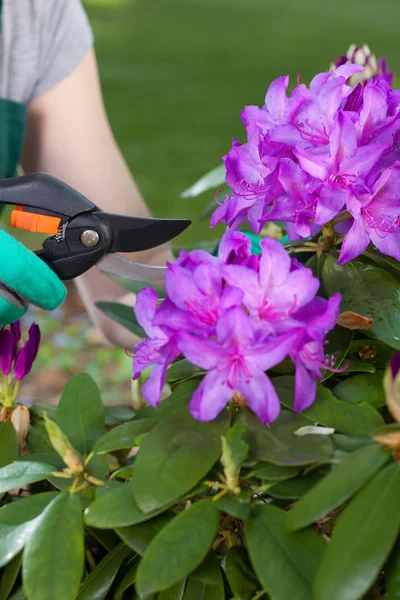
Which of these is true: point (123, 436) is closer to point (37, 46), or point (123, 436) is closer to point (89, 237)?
point (89, 237)

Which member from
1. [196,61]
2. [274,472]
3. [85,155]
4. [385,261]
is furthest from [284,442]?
[196,61]

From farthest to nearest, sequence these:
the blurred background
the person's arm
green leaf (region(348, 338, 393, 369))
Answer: the blurred background < the person's arm < green leaf (region(348, 338, 393, 369))

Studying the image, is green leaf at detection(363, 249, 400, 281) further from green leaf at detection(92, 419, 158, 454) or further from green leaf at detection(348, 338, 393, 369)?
green leaf at detection(92, 419, 158, 454)

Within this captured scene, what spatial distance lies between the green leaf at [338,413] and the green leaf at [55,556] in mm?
170

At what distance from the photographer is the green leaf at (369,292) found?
0.59 meters

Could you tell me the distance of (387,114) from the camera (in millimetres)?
A: 617

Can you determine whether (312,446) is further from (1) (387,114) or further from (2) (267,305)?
(1) (387,114)

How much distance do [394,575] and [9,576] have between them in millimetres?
308

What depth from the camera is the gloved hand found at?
0.80 metres

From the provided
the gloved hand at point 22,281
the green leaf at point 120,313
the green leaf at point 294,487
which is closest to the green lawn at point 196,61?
the green leaf at point 120,313

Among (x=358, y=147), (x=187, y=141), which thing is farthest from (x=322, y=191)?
(x=187, y=141)

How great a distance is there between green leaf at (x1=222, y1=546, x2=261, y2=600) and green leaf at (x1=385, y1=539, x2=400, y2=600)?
103 mm

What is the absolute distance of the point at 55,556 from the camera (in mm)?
495

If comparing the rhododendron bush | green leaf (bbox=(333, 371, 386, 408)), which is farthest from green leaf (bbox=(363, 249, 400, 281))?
green leaf (bbox=(333, 371, 386, 408))
